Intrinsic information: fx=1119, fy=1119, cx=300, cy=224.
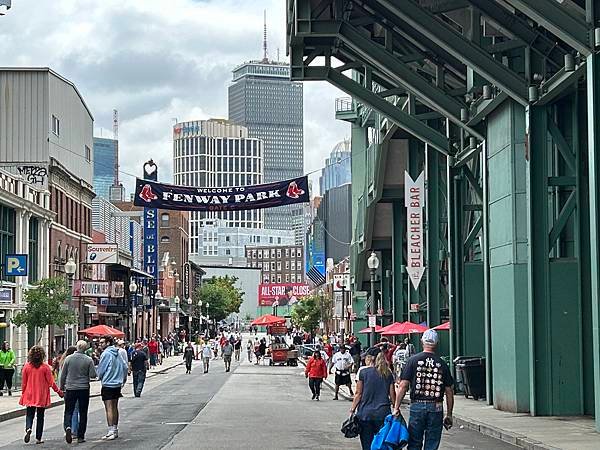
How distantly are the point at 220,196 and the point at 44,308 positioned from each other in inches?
295

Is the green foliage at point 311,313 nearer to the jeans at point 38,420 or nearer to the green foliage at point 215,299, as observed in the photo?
the green foliage at point 215,299

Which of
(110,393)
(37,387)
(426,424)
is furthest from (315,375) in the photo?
(426,424)

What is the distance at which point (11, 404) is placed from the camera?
29469mm

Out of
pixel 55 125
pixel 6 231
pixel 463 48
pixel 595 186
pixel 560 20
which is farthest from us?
pixel 55 125

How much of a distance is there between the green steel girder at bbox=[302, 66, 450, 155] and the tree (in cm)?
1535

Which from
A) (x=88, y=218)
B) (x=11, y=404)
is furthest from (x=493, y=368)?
(x=88, y=218)

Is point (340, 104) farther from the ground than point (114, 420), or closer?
farther from the ground

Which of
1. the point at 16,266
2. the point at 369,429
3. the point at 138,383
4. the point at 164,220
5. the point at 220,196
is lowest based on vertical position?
the point at 138,383

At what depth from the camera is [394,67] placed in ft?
94.9

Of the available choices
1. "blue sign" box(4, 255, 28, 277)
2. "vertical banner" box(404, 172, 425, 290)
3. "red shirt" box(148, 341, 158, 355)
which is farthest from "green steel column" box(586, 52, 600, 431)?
"red shirt" box(148, 341, 158, 355)

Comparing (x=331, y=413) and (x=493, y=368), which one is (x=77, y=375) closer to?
(x=331, y=413)

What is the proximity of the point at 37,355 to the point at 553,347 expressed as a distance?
10.8m

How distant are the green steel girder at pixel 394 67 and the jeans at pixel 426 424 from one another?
646 inches

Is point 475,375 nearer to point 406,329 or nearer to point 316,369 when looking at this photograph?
point 316,369
